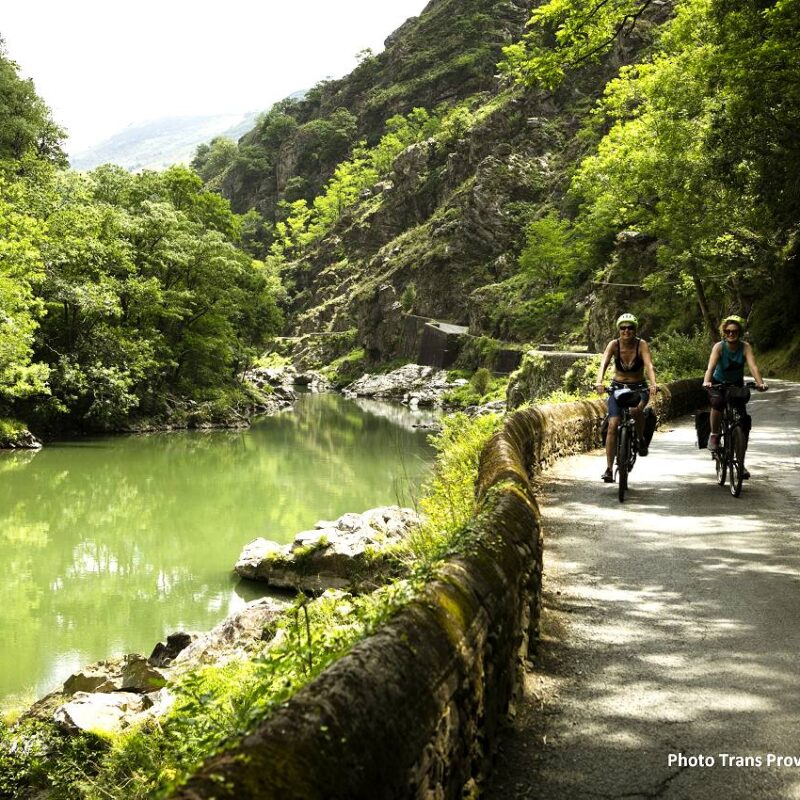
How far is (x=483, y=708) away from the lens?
3732 mm

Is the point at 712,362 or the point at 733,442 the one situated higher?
the point at 712,362

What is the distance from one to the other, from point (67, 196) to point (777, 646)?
41.6m

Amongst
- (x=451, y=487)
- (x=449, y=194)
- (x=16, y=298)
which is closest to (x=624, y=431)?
(x=451, y=487)

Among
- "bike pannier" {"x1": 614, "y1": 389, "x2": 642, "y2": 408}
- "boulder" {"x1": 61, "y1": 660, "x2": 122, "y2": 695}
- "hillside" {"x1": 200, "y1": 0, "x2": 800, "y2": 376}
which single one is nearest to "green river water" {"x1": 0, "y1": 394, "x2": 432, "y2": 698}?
"boulder" {"x1": 61, "y1": 660, "x2": 122, "y2": 695}

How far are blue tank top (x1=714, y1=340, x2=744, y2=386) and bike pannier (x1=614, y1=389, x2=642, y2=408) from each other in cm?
111

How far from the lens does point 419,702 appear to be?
9.30 ft

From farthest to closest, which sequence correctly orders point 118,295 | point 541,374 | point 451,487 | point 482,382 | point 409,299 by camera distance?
1. point 409,299
2. point 482,382
3. point 118,295
4. point 541,374
5. point 451,487

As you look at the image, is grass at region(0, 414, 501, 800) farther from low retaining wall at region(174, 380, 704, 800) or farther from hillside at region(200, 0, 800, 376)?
hillside at region(200, 0, 800, 376)

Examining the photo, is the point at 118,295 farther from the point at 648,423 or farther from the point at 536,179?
the point at 536,179

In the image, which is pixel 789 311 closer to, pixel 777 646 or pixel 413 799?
pixel 777 646

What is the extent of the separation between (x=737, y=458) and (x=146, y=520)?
54.7ft

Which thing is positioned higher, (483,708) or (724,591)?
(483,708)

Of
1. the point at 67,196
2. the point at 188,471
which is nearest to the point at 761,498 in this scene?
the point at 188,471

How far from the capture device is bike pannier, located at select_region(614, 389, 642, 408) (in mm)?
9844
